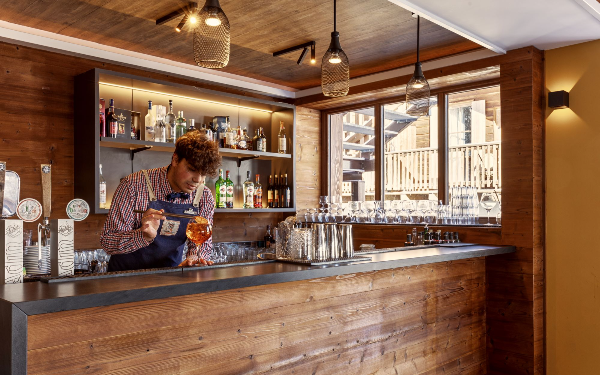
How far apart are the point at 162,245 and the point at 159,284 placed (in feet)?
3.25

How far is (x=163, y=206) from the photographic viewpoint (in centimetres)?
271

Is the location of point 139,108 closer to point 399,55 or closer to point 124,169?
point 124,169

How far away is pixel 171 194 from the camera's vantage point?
8.95 feet

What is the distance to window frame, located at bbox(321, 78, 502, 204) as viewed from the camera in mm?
4457

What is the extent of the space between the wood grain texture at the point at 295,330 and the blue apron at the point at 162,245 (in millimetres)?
780

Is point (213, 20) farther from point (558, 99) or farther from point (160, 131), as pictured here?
point (558, 99)

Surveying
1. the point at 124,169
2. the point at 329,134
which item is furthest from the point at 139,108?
A: the point at 329,134

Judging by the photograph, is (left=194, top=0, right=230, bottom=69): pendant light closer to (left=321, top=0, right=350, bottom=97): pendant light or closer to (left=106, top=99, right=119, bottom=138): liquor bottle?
(left=321, top=0, right=350, bottom=97): pendant light

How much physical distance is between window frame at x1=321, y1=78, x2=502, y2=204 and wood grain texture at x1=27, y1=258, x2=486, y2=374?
104cm

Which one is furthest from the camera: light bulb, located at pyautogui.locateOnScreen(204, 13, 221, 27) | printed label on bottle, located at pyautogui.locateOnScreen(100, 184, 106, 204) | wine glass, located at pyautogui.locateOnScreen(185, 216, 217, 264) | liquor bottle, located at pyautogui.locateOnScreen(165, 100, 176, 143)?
liquor bottle, located at pyautogui.locateOnScreen(165, 100, 176, 143)

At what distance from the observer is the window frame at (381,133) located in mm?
4457

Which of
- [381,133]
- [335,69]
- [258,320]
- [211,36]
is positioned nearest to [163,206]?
[258,320]

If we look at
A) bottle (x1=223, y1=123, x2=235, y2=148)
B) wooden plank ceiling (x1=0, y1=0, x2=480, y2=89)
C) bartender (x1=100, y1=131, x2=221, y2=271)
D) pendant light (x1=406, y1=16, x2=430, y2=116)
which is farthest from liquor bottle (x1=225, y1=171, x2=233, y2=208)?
pendant light (x1=406, y1=16, x2=430, y2=116)

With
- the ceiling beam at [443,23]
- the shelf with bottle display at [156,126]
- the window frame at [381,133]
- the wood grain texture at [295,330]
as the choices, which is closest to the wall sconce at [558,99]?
the ceiling beam at [443,23]
